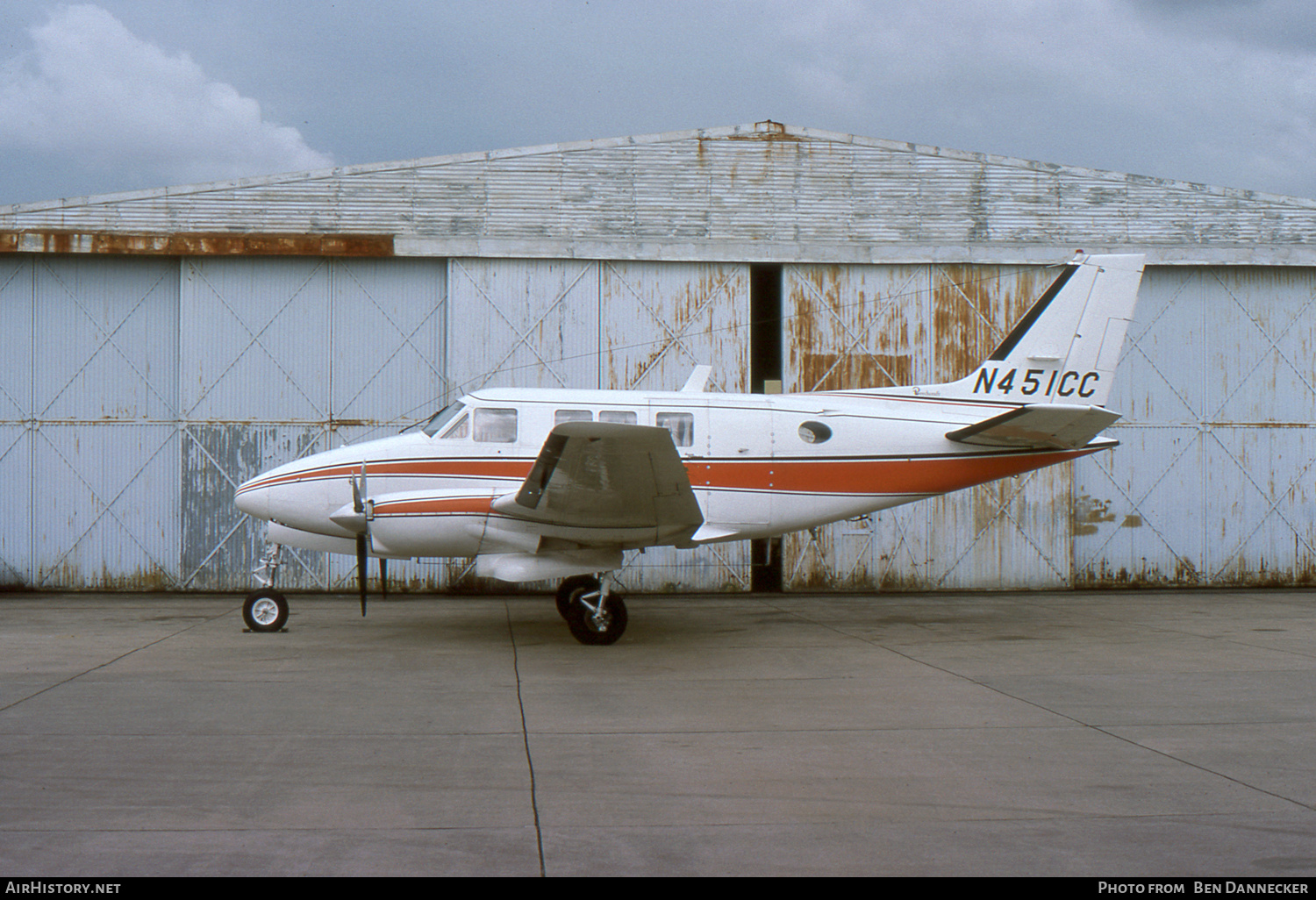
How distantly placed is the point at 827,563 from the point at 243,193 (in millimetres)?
12162

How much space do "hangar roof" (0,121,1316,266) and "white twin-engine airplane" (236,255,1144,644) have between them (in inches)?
200

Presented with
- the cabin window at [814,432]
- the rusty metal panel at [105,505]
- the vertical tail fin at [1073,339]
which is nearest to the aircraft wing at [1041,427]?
the vertical tail fin at [1073,339]

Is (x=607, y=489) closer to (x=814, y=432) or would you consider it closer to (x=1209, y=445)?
(x=814, y=432)

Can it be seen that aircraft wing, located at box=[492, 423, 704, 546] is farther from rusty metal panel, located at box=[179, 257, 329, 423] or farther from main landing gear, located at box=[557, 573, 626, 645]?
rusty metal panel, located at box=[179, 257, 329, 423]

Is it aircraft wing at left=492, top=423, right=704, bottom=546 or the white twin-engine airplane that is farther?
the white twin-engine airplane

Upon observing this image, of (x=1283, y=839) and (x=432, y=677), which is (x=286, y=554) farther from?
(x=1283, y=839)

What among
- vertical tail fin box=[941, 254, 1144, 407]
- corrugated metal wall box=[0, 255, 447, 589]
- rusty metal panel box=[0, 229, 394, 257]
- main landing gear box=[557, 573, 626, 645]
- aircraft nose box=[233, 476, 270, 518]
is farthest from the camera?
corrugated metal wall box=[0, 255, 447, 589]

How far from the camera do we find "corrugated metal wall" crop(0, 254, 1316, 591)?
16.6 metres

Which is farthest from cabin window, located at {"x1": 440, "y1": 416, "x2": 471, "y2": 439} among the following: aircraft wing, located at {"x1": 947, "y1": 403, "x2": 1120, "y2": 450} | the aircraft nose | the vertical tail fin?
the vertical tail fin

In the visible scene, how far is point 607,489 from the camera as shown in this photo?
10.5m

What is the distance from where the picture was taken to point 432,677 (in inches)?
355

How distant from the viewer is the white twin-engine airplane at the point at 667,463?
1085 centimetres

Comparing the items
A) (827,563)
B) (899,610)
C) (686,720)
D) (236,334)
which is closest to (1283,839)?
(686,720)

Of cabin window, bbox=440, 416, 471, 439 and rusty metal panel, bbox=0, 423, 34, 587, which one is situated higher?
cabin window, bbox=440, 416, 471, 439
